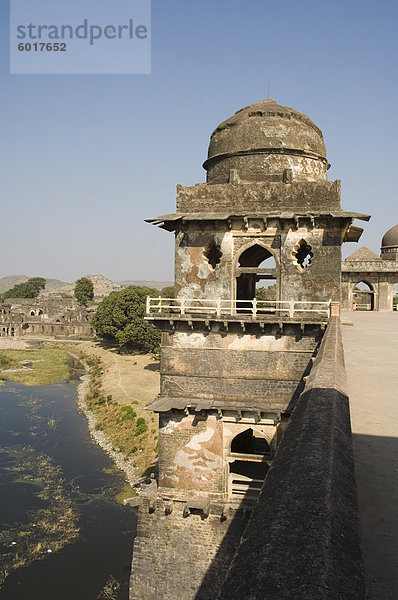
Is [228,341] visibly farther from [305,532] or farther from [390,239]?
[390,239]

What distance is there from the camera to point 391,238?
45.7 meters

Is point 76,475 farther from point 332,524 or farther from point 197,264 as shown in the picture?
point 332,524

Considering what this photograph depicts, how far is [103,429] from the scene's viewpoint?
34.2 m

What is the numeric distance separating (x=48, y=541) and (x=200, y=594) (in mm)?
8801

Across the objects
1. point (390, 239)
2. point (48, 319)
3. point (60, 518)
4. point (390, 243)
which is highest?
point (390, 239)

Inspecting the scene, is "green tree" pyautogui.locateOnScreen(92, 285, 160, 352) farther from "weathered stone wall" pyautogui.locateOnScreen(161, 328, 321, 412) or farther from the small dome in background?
"weathered stone wall" pyautogui.locateOnScreen(161, 328, 321, 412)

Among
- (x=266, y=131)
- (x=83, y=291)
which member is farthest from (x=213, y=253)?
(x=83, y=291)

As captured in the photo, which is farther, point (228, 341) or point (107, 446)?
point (107, 446)

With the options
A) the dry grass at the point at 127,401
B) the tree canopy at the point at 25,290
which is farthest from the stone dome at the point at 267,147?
the tree canopy at the point at 25,290

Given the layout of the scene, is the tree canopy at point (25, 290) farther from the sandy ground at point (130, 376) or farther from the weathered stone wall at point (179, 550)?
the weathered stone wall at point (179, 550)

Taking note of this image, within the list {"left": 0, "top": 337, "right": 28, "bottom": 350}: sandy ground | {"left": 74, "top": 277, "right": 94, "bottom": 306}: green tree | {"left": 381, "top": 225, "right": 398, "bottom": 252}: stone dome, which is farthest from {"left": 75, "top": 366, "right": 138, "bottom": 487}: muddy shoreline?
{"left": 74, "top": 277, "right": 94, "bottom": 306}: green tree

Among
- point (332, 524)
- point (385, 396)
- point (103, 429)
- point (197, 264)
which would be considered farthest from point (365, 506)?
point (103, 429)

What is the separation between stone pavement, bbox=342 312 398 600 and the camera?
3295 millimetres

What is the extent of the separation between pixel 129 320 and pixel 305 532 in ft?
188
